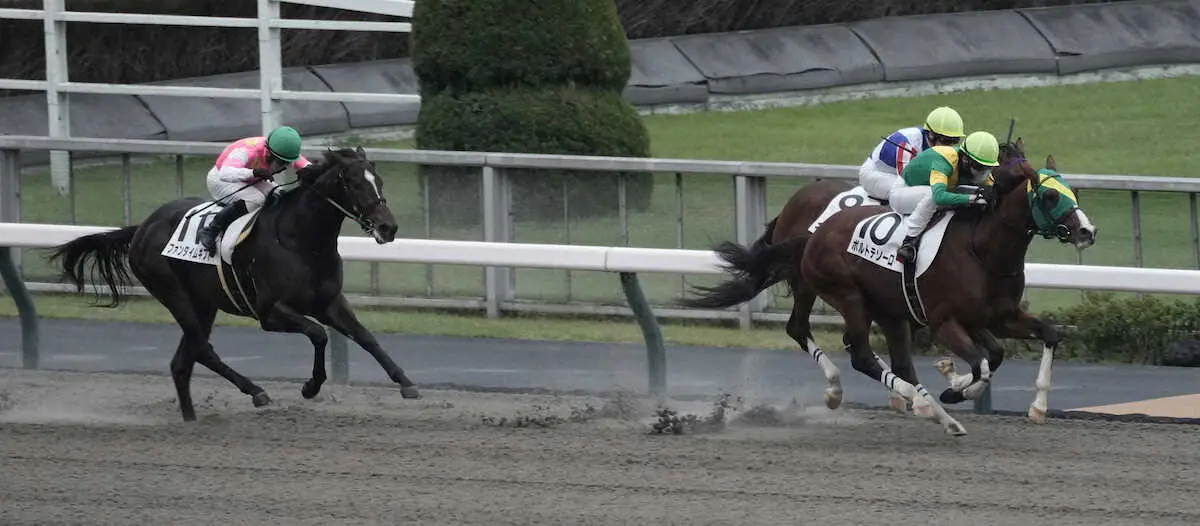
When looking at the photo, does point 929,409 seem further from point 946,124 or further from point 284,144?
point 284,144

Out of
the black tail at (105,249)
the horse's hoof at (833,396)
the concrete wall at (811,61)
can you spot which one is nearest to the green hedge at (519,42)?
the concrete wall at (811,61)

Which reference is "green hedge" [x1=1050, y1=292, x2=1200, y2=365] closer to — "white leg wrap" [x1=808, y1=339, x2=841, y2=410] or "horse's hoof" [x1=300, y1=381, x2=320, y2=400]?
"white leg wrap" [x1=808, y1=339, x2=841, y2=410]

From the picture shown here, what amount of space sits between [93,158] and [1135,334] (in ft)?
→ 20.9

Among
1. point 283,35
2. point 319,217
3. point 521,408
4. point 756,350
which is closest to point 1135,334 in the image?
point 756,350

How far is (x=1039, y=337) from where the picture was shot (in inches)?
331

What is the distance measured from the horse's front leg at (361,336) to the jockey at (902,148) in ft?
7.38

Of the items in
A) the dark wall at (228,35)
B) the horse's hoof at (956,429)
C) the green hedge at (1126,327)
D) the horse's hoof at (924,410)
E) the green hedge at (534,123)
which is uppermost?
the dark wall at (228,35)

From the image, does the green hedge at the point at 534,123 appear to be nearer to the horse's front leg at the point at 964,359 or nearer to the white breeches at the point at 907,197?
the white breeches at the point at 907,197

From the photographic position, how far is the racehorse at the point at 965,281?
802 cm

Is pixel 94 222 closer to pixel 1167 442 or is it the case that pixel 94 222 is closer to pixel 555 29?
pixel 555 29

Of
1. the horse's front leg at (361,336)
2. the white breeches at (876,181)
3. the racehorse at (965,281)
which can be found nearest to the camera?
the racehorse at (965,281)

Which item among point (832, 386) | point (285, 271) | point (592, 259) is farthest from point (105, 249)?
point (832, 386)

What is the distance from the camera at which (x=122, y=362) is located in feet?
35.6

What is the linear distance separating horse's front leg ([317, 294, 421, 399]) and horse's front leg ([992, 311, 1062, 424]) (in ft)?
8.39
